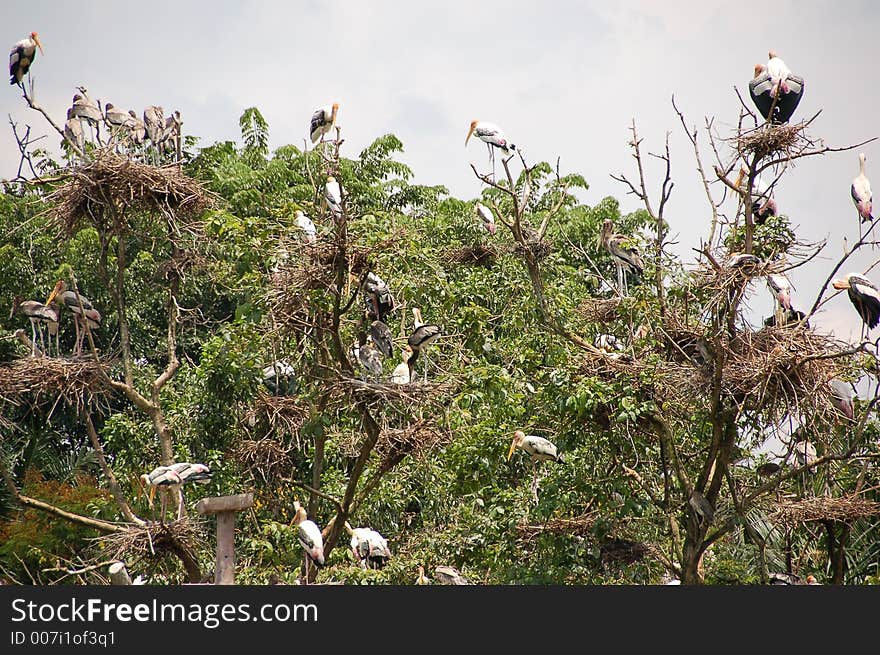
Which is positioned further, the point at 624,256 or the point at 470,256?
the point at 470,256

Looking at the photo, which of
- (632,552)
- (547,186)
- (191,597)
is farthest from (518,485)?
(547,186)

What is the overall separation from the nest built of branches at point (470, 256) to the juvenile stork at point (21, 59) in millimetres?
4081

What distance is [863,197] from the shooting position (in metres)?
5.71

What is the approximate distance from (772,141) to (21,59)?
4985 mm

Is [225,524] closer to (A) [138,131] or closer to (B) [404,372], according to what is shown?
(B) [404,372]

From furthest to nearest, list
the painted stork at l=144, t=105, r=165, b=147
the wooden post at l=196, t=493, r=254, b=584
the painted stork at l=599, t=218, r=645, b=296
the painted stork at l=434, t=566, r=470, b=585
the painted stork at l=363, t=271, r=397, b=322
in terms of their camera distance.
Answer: the painted stork at l=144, t=105, r=165, b=147 < the painted stork at l=599, t=218, r=645, b=296 < the painted stork at l=434, t=566, r=470, b=585 < the painted stork at l=363, t=271, r=397, b=322 < the wooden post at l=196, t=493, r=254, b=584

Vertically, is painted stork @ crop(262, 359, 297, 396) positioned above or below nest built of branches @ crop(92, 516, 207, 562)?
above

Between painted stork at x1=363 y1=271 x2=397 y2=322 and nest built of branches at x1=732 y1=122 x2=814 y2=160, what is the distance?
6.40ft

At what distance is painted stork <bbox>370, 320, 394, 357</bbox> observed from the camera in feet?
18.8

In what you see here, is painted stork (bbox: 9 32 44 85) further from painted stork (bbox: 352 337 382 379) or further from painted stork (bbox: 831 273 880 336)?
painted stork (bbox: 831 273 880 336)

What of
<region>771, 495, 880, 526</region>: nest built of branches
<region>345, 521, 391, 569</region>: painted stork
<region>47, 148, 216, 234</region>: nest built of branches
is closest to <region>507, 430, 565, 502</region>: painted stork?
<region>345, 521, 391, 569</region>: painted stork

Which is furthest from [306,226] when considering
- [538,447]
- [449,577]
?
[449,577]

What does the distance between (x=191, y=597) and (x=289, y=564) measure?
329 cm

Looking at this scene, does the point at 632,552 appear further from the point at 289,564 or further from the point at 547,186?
the point at 547,186
